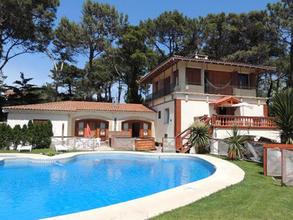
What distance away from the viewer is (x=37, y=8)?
34656mm

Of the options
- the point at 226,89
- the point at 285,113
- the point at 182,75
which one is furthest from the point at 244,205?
the point at 226,89

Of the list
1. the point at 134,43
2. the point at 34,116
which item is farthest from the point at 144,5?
the point at 34,116

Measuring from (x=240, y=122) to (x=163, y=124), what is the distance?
757 cm

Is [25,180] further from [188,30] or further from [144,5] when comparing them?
[188,30]

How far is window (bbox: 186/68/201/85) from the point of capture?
26250 millimetres

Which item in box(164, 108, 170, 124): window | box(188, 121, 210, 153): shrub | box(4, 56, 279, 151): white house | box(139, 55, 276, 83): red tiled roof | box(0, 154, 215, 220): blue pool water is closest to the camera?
box(0, 154, 215, 220): blue pool water

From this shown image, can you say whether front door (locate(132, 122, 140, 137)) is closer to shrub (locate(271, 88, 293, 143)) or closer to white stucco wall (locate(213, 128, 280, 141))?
white stucco wall (locate(213, 128, 280, 141))

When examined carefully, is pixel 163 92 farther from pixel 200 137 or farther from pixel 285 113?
pixel 285 113

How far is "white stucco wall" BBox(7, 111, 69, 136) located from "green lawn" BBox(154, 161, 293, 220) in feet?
64.8

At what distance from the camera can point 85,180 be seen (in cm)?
1247

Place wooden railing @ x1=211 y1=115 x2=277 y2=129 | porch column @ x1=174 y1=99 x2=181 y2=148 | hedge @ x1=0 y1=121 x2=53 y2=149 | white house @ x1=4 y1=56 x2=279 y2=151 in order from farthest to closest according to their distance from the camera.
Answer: porch column @ x1=174 y1=99 x2=181 y2=148
white house @ x1=4 y1=56 x2=279 y2=151
wooden railing @ x1=211 y1=115 x2=277 y2=129
hedge @ x1=0 y1=121 x2=53 y2=149

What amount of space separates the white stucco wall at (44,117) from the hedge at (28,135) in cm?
219

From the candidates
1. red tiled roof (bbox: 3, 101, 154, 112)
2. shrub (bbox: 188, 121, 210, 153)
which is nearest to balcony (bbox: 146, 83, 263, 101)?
red tiled roof (bbox: 3, 101, 154, 112)

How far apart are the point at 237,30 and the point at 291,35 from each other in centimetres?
650
